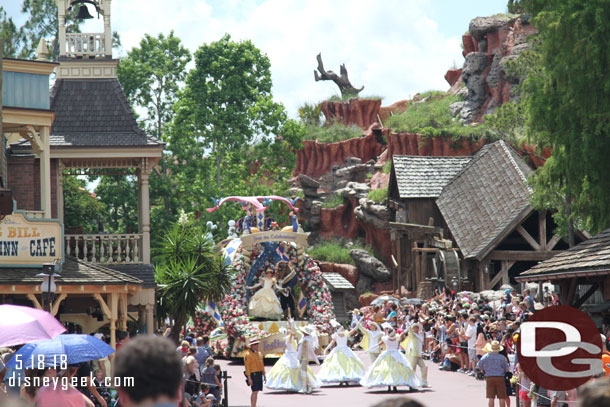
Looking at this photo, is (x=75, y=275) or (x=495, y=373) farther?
(x=75, y=275)

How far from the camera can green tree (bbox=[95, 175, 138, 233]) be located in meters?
43.3

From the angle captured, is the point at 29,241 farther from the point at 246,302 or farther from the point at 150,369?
the point at 150,369

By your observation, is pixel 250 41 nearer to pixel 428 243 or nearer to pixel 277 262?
pixel 428 243

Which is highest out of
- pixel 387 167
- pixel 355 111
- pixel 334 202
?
pixel 355 111

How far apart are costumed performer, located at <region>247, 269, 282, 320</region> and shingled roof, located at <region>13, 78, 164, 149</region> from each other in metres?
7.73

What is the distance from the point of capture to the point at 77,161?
79.9 feet

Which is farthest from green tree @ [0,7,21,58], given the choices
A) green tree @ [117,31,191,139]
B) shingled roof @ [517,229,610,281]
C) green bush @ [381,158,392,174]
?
shingled roof @ [517,229,610,281]

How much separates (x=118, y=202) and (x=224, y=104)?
725 centimetres

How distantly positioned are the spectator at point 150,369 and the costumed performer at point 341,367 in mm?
18120

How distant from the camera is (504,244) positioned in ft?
131

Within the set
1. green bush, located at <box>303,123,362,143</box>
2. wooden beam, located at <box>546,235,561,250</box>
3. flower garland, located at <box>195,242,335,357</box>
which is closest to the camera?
flower garland, located at <box>195,242,335,357</box>

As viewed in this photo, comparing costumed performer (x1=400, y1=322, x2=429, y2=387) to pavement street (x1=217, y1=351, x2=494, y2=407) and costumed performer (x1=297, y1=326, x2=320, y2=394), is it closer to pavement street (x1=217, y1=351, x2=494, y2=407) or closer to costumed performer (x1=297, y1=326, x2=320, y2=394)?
pavement street (x1=217, y1=351, x2=494, y2=407)

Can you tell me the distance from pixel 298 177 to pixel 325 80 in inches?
770

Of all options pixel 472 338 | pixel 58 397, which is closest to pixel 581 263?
pixel 472 338
